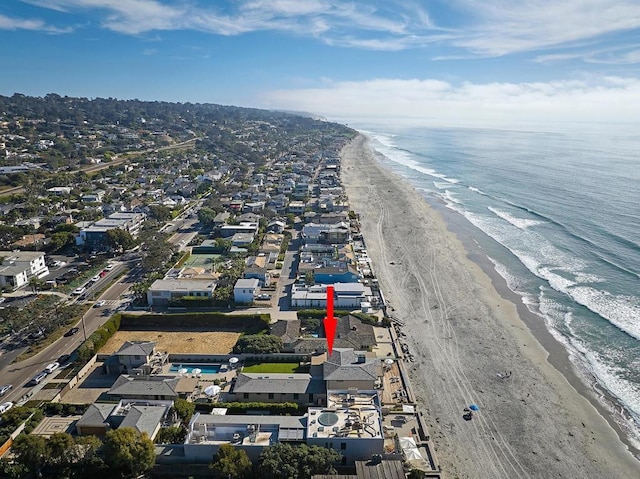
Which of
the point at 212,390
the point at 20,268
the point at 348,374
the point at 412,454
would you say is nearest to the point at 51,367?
the point at 212,390

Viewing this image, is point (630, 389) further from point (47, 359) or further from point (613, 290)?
point (47, 359)

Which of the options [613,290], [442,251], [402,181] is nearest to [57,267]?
[442,251]

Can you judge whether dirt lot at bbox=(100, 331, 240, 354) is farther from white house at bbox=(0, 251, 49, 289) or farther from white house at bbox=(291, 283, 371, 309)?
white house at bbox=(0, 251, 49, 289)

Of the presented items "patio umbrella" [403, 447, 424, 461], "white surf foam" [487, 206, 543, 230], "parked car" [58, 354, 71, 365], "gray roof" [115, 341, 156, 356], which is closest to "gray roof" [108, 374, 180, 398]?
"gray roof" [115, 341, 156, 356]

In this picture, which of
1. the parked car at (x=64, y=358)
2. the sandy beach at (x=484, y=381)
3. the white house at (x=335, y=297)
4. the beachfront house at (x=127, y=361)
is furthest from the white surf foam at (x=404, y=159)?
the parked car at (x=64, y=358)

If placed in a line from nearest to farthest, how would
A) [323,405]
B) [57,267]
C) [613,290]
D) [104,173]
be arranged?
[323,405], [613,290], [57,267], [104,173]

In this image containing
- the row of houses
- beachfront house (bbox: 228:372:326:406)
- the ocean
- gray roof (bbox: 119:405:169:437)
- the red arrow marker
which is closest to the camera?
the row of houses
